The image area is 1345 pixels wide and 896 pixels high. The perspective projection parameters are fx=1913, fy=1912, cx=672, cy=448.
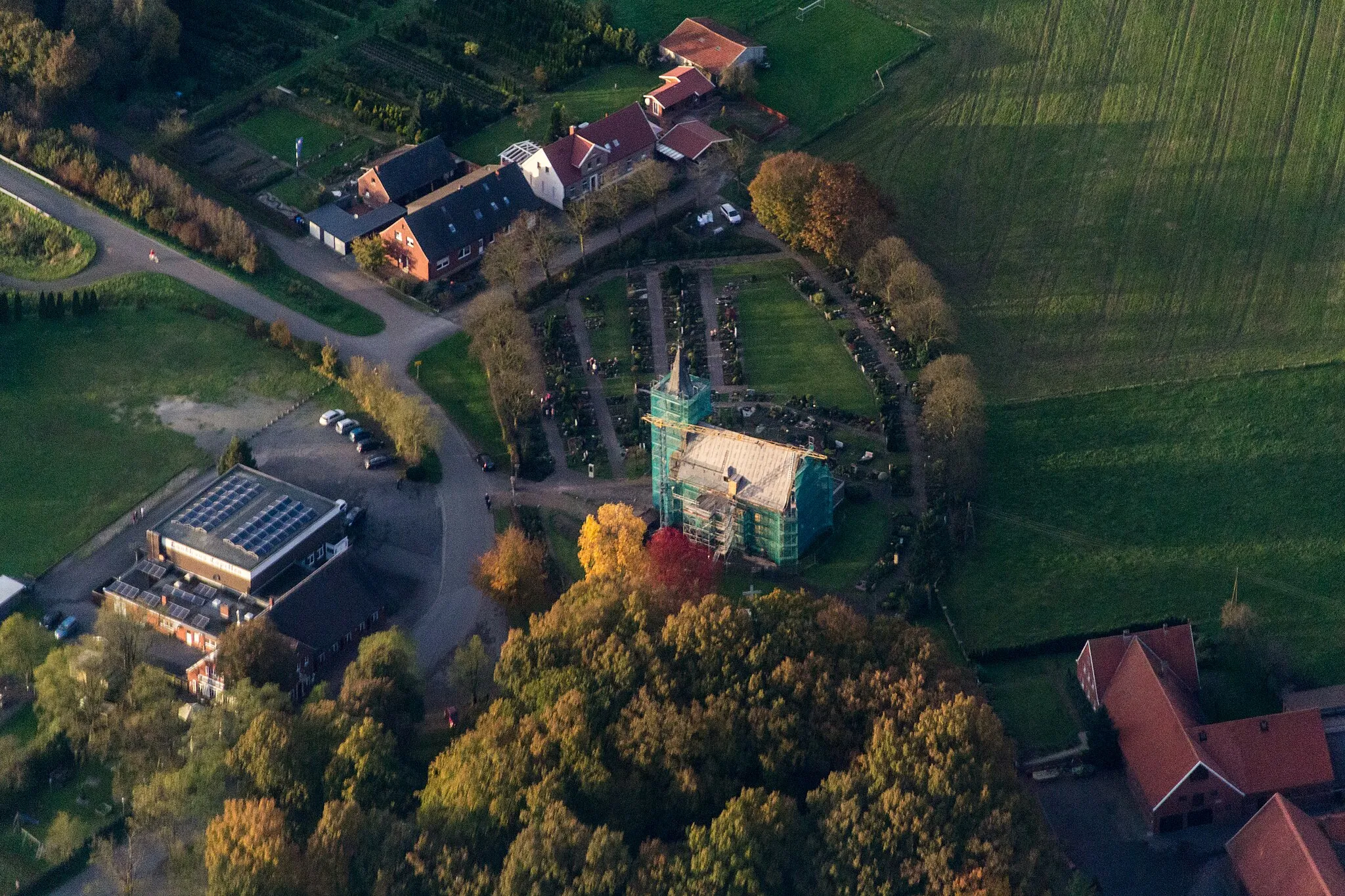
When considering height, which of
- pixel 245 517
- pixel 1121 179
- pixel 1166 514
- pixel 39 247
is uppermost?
pixel 39 247

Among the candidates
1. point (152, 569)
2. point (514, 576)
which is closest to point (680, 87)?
point (514, 576)

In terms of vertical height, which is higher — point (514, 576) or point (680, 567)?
point (680, 567)

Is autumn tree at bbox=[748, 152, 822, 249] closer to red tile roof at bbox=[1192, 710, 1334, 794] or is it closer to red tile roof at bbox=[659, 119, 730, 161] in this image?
red tile roof at bbox=[659, 119, 730, 161]

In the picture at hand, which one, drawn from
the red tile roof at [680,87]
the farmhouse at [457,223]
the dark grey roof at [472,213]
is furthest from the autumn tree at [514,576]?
the red tile roof at [680,87]

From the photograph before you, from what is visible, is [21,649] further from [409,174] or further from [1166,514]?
[1166,514]

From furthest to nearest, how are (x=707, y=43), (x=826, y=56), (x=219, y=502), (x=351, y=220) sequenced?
(x=826, y=56) < (x=707, y=43) < (x=351, y=220) < (x=219, y=502)

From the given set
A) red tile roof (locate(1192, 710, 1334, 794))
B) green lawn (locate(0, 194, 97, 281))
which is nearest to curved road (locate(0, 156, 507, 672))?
green lawn (locate(0, 194, 97, 281))
